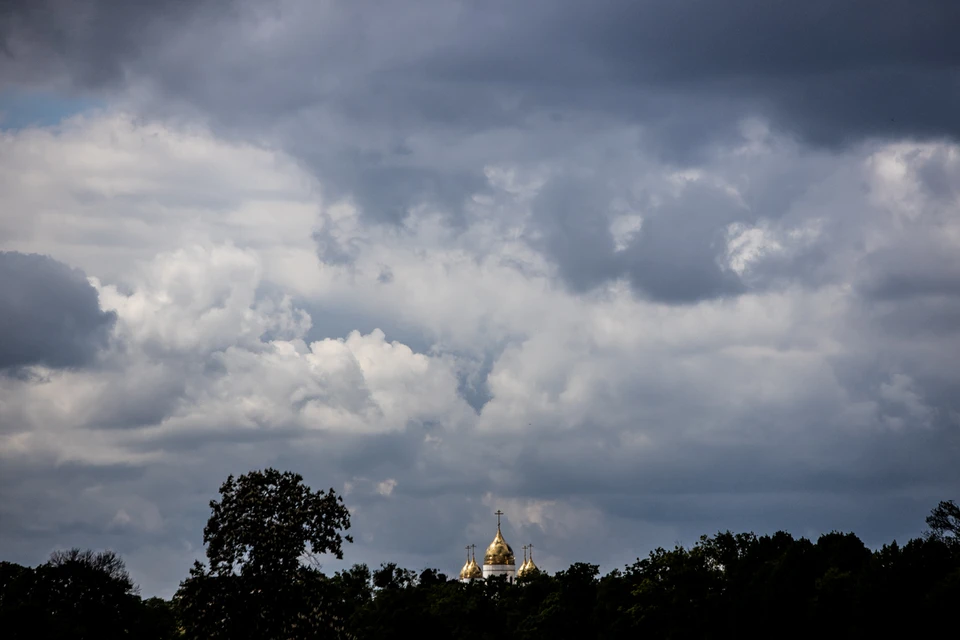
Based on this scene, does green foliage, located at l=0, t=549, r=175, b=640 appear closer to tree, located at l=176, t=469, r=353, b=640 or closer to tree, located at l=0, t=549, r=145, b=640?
tree, located at l=0, t=549, r=145, b=640

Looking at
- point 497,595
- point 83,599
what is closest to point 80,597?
point 83,599

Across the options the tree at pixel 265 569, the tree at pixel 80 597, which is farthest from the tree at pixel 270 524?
the tree at pixel 80 597

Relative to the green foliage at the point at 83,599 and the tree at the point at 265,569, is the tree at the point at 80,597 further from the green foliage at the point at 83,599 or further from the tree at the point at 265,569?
the tree at the point at 265,569

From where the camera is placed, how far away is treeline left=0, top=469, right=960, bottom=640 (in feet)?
218

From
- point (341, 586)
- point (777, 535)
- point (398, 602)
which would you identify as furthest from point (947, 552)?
point (341, 586)

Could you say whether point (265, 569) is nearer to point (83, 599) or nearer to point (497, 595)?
point (83, 599)

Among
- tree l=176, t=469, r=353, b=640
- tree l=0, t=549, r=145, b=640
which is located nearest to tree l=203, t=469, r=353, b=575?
tree l=176, t=469, r=353, b=640

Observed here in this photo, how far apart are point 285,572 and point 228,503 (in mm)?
4911

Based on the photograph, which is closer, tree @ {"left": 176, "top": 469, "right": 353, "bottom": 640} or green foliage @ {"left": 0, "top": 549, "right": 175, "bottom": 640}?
tree @ {"left": 176, "top": 469, "right": 353, "bottom": 640}

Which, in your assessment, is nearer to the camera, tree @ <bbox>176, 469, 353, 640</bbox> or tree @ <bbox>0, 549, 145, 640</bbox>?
tree @ <bbox>176, 469, 353, 640</bbox>

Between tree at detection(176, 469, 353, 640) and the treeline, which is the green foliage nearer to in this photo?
the treeline

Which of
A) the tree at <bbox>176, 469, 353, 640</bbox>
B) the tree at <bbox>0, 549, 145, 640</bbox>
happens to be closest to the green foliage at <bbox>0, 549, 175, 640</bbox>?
the tree at <bbox>0, 549, 145, 640</bbox>

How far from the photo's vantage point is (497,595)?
146 metres

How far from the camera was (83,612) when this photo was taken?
11712 cm
